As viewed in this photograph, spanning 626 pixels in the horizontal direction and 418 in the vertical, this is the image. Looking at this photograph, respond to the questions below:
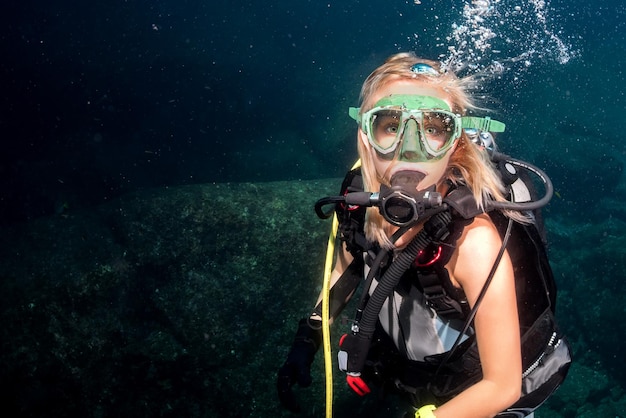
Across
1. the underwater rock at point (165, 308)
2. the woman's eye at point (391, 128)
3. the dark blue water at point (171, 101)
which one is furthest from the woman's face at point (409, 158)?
the dark blue water at point (171, 101)

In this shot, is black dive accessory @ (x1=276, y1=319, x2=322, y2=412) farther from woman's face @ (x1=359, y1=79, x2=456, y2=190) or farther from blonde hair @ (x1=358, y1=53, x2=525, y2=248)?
woman's face @ (x1=359, y1=79, x2=456, y2=190)

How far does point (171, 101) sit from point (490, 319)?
18.0m

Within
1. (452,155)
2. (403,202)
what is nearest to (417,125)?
(452,155)

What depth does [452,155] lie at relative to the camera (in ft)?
6.44

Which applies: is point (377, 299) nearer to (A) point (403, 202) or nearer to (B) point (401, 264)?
(B) point (401, 264)

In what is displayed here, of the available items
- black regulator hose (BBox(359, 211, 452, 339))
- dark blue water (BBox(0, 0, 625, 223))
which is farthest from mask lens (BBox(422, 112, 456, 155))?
dark blue water (BBox(0, 0, 625, 223))

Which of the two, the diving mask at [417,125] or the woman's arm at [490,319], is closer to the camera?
the woman's arm at [490,319]

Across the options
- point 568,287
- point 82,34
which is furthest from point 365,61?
point 568,287

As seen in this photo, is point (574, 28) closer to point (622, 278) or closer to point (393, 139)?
point (622, 278)

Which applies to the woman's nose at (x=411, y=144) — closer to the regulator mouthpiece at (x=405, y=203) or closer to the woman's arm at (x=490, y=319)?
the regulator mouthpiece at (x=405, y=203)

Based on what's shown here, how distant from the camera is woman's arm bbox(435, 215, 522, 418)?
1.62 meters

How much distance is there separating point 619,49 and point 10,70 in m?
45.3

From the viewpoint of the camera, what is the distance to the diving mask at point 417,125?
6.03 feet

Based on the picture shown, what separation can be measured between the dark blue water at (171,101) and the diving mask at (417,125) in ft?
41.5
